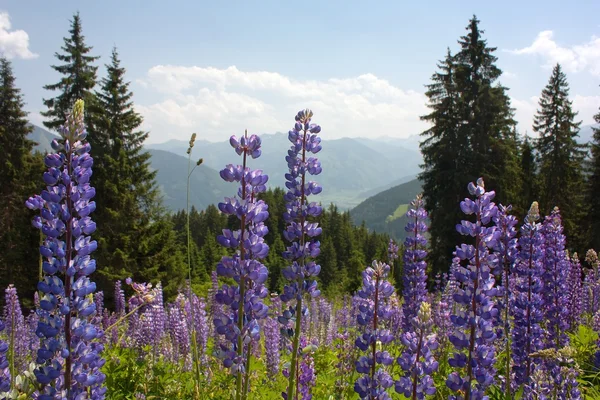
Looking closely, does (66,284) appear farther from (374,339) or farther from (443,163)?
(443,163)

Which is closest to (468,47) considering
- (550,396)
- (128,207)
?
(128,207)

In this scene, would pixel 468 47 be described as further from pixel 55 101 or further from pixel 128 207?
pixel 55 101

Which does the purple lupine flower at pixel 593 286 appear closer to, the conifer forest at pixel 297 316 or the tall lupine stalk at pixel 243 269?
the conifer forest at pixel 297 316

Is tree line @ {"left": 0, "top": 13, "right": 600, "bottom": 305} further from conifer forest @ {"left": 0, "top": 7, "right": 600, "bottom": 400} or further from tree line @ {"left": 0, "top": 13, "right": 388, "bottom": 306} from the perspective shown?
conifer forest @ {"left": 0, "top": 7, "right": 600, "bottom": 400}

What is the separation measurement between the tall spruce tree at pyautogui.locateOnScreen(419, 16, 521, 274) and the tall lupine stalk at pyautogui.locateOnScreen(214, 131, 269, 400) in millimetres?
27715

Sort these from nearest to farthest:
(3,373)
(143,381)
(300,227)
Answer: (3,373) → (300,227) → (143,381)

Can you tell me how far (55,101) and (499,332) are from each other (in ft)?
114

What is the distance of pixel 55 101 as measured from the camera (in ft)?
102

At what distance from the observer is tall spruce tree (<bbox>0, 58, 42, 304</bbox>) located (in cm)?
2688

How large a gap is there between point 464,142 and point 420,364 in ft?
99.5

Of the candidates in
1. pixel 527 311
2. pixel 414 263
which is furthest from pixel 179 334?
pixel 527 311

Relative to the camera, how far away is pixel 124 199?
28281 millimetres

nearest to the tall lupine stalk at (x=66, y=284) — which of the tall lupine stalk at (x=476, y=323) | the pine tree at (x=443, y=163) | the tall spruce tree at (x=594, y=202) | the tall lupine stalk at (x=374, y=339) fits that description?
the tall lupine stalk at (x=374, y=339)

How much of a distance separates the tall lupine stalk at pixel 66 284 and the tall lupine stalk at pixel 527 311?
3773mm
